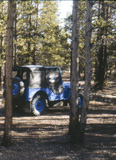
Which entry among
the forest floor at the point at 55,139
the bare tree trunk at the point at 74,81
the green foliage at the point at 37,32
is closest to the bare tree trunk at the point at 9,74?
the forest floor at the point at 55,139

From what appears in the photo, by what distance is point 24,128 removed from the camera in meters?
8.86

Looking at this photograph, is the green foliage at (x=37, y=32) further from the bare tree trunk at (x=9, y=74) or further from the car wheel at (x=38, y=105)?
the bare tree trunk at (x=9, y=74)

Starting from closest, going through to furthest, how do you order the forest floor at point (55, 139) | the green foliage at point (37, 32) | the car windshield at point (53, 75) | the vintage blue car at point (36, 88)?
the forest floor at point (55, 139) < the vintage blue car at point (36, 88) < the car windshield at point (53, 75) < the green foliage at point (37, 32)

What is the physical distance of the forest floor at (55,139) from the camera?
20.0 feet

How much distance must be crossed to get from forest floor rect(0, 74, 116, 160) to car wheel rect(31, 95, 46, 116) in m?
0.35

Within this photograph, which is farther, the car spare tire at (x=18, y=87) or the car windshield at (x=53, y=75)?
the car windshield at (x=53, y=75)

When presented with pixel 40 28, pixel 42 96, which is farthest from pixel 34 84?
pixel 40 28

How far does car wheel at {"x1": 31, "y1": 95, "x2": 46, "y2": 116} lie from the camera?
11.0m

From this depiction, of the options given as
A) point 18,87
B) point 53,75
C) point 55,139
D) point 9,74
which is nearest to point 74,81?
point 9,74

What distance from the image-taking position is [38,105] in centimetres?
1128

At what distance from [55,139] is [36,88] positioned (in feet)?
12.7

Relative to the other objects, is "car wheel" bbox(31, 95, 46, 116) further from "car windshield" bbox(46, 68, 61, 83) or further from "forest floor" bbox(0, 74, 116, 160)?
"car windshield" bbox(46, 68, 61, 83)

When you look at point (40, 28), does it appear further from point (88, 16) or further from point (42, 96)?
point (88, 16)

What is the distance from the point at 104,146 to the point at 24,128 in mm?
3545
